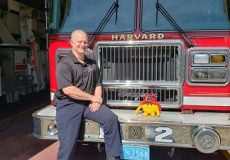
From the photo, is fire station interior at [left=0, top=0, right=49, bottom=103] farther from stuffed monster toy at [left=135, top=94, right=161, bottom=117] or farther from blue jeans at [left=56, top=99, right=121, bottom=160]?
stuffed monster toy at [left=135, top=94, right=161, bottom=117]

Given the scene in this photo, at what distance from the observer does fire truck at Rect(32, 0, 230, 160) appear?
9.29 ft

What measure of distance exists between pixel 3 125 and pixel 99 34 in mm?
3339

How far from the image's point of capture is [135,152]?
274cm

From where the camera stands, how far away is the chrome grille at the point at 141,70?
3.07 m

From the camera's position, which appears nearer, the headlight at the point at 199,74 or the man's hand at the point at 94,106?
the man's hand at the point at 94,106

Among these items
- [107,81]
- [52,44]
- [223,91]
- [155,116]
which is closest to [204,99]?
[223,91]

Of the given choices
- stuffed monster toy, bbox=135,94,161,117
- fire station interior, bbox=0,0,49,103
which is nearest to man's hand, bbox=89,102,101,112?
stuffed monster toy, bbox=135,94,161,117

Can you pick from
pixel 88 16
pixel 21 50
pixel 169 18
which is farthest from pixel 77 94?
pixel 21 50

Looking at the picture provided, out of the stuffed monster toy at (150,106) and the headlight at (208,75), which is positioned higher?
the headlight at (208,75)

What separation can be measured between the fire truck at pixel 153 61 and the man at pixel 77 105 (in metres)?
0.11

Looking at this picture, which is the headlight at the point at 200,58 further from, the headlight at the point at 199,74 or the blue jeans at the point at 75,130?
the blue jeans at the point at 75,130

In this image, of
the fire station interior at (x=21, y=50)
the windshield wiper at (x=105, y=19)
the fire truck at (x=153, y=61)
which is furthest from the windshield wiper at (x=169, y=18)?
the fire station interior at (x=21, y=50)

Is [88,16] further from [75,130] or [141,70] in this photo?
[75,130]

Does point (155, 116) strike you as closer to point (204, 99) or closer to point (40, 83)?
point (204, 99)
